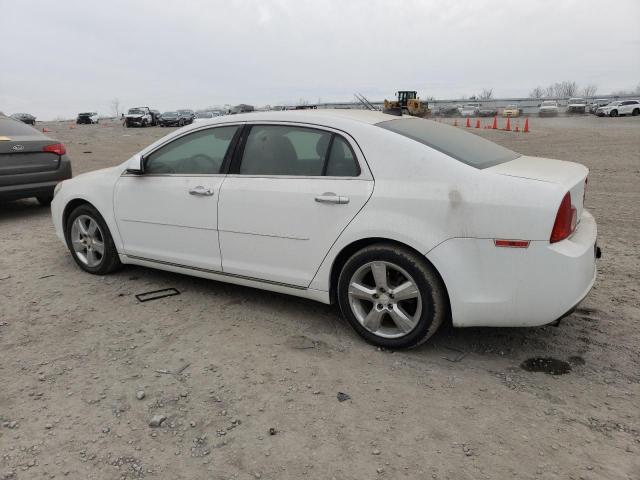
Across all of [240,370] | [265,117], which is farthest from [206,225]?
[240,370]

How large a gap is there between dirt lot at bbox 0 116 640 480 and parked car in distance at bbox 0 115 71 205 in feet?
10.6

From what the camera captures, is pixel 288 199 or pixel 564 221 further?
pixel 288 199

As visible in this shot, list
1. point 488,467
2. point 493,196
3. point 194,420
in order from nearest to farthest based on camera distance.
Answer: point 488,467
point 194,420
point 493,196

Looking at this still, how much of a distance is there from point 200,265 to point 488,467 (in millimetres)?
2643

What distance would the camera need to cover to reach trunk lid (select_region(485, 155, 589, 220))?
302 centimetres

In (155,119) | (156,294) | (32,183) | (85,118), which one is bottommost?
(156,294)

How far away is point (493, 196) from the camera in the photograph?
9.66 feet

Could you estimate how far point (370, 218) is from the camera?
3.27 metres

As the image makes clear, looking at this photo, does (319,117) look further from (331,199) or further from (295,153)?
(331,199)

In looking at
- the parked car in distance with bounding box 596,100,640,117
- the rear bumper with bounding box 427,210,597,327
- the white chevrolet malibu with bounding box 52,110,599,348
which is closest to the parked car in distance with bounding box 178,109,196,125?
the parked car in distance with bounding box 596,100,640,117

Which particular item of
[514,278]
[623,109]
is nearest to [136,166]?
[514,278]

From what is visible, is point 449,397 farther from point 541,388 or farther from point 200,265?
point 200,265

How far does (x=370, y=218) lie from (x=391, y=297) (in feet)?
1.74

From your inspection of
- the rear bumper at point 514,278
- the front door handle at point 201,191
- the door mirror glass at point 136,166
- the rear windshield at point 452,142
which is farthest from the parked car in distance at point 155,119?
the rear bumper at point 514,278
